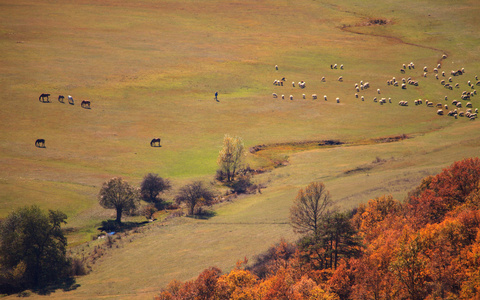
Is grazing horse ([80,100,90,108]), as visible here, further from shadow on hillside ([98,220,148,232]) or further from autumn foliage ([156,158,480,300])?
autumn foliage ([156,158,480,300])

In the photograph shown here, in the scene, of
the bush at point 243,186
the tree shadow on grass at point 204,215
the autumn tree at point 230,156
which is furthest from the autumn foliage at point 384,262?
the autumn tree at point 230,156

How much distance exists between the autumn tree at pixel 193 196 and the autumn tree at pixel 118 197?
7240mm

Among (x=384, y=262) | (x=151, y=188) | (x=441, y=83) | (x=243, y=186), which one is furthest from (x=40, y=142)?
(x=441, y=83)

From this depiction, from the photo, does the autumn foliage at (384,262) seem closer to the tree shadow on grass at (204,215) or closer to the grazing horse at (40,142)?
the tree shadow on grass at (204,215)

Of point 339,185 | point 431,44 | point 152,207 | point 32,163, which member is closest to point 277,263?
point 339,185

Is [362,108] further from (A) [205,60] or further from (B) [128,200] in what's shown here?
(B) [128,200]

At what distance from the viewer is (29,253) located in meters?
53.1

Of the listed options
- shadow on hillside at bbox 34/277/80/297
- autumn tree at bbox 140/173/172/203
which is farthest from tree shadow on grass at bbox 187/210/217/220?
shadow on hillside at bbox 34/277/80/297

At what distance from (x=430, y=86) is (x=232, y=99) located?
5738 cm

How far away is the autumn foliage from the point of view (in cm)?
3516

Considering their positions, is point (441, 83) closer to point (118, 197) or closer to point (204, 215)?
point (204, 215)

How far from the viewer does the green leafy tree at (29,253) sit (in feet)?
169

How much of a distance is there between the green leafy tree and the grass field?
13.5 ft

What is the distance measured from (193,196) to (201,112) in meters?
45.1
